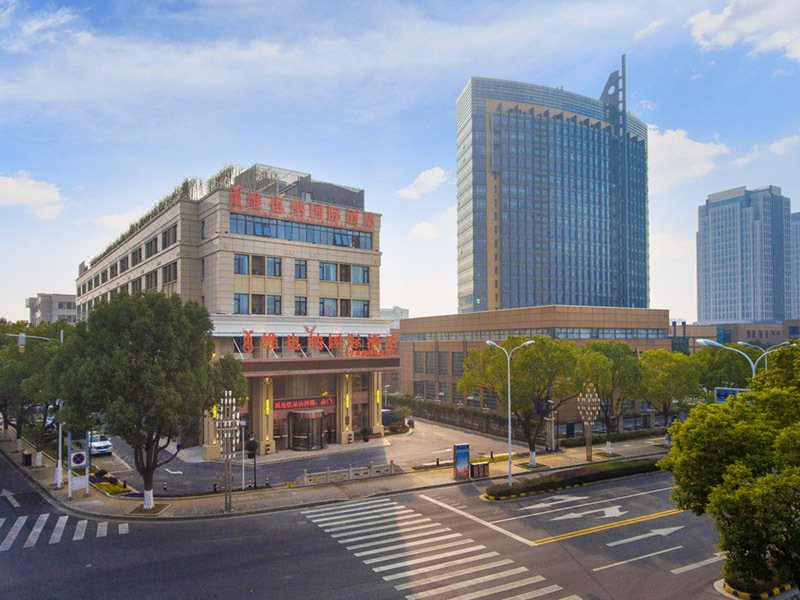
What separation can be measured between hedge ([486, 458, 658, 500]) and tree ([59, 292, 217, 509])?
18.2 metres

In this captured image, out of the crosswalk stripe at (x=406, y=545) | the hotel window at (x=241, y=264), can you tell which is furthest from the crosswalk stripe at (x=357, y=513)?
the hotel window at (x=241, y=264)

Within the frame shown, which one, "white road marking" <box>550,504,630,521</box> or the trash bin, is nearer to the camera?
"white road marking" <box>550,504,630,521</box>

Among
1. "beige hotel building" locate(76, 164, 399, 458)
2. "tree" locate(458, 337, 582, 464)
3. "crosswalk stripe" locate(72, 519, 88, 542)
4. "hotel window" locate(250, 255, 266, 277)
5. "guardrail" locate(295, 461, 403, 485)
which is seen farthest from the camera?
"hotel window" locate(250, 255, 266, 277)

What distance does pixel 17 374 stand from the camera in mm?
43969

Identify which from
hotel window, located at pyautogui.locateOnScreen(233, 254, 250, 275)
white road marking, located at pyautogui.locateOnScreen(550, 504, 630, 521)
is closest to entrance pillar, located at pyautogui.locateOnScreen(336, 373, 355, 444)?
hotel window, located at pyautogui.locateOnScreen(233, 254, 250, 275)

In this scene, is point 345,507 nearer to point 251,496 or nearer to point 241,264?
point 251,496

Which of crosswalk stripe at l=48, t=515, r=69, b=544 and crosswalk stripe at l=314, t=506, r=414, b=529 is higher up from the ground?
crosswalk stripe at l=48, t=515, r=69, b=544

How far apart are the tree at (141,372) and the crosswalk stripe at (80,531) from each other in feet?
10.3

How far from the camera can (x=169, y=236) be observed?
2202 inches

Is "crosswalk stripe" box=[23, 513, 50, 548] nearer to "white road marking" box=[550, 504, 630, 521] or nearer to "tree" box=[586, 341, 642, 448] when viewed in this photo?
"white road marking" box=[550, 504, 630, 521]

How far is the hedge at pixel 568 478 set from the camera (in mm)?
33875

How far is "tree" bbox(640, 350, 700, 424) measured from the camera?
50.4 m

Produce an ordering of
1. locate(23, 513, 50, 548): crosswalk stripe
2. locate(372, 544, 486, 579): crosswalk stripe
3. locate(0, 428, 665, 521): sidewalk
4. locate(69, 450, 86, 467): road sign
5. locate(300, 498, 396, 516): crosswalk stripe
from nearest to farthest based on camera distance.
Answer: locate(372, 544, 486, 579): crosswalk stripe → locate(23, 513, 50, 548): crosswalk stripe → locate(0, 428, 665, 521): sidewalk → locate(300, 498, 396, 516): crosswalk stripe → locate(69, 450, 86, 467): road sign

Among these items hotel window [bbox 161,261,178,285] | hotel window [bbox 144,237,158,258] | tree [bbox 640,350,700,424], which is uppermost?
hotel window [bbox 144,237,158,258]
